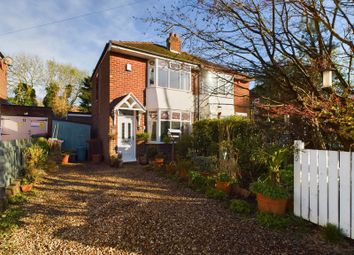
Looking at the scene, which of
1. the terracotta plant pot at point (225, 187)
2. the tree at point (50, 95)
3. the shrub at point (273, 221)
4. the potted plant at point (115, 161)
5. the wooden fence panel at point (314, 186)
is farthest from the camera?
the tree at point (50, 95)

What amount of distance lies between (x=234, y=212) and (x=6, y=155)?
213 inches

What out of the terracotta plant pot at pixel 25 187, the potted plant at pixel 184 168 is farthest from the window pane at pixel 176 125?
the terracotta plant pot at pixel 25 187

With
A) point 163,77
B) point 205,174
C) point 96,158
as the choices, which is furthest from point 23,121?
point 205,174

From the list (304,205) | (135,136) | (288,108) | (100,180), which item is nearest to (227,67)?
(288,108)

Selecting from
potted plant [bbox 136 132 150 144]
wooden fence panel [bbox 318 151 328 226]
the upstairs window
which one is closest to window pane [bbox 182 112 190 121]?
the upstairs window

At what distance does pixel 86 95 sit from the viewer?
29984 millimetres

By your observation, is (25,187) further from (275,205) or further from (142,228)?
(275,205)

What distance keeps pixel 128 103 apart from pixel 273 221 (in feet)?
30.2

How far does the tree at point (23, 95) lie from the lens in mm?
27328

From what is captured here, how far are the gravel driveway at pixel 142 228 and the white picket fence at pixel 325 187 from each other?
1.50 feet

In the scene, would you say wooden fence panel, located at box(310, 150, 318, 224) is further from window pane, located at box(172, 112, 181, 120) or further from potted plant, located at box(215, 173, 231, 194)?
window pane, located at box(172, 112, 181, 120)

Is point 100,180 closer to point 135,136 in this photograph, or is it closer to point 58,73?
point 135,136

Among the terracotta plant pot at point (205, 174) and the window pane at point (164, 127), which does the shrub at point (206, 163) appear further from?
the window pane at point (164, 127)

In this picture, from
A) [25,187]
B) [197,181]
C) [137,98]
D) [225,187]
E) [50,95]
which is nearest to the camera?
[225,187]
